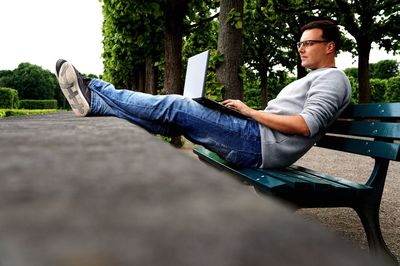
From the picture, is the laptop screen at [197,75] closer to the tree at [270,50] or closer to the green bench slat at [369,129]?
the green bench slat at [369,129]

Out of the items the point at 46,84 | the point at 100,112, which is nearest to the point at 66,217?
Result: the point at 100,112

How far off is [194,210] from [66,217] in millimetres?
87

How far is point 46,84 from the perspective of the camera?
3462 inches

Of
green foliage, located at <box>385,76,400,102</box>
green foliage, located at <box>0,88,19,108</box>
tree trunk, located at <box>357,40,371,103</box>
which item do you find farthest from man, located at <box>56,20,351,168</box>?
green foliage, located at <box>0,88,19,108</box>

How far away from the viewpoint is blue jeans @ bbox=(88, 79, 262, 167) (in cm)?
287

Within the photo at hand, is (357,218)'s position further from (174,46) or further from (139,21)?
(139,21)

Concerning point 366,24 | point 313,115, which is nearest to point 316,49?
point 313,115

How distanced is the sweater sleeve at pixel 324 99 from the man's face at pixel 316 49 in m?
0.29

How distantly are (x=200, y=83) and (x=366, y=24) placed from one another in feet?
42.6

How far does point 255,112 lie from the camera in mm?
2801

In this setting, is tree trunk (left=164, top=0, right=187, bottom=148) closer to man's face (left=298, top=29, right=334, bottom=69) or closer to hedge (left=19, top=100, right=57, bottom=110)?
man's face (left=298, top=29, right=334, bottom=69)

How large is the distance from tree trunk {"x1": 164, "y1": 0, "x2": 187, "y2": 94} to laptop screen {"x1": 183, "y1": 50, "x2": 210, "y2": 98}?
17.4ft

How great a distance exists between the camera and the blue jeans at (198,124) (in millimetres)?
2871

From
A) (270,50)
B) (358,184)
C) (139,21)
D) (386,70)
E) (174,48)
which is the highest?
(386,70)
